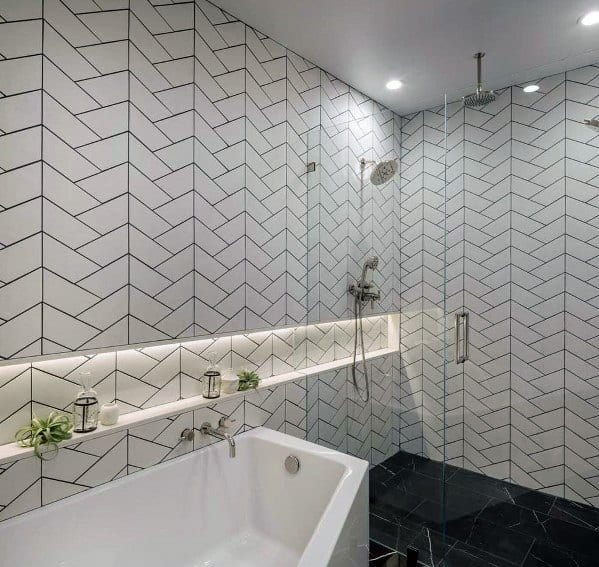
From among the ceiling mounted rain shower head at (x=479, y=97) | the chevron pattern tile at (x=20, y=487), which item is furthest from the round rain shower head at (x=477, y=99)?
the chevron pattern tile at (x=20, y=487)

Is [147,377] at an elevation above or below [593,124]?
below

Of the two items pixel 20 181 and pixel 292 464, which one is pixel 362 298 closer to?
pixel 292 464

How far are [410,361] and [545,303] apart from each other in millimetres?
972

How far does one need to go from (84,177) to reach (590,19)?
108 inches

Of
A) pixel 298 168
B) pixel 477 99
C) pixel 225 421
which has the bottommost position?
pixel 225 421

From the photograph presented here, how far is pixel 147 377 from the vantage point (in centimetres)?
196

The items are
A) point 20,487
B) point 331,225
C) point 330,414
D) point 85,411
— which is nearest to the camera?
point 20,487

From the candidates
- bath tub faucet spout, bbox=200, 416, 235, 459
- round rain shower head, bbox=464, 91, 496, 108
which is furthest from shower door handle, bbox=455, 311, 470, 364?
bath tub faucet spout, bbox=200, 416, 235, 459

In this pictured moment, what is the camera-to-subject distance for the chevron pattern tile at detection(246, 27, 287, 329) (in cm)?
238

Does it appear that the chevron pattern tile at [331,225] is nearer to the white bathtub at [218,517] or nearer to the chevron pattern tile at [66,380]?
the white bathtub at [218,517]

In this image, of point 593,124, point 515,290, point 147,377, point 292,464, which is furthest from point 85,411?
point 593,124

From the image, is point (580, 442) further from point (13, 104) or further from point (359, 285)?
point (13, 104)

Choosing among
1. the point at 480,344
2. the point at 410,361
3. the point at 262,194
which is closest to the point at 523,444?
the point at 480,344

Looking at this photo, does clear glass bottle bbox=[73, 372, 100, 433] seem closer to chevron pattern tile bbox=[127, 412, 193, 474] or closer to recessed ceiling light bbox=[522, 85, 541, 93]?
chevron pattern tile bbox=[127, 412, 193, 474]
